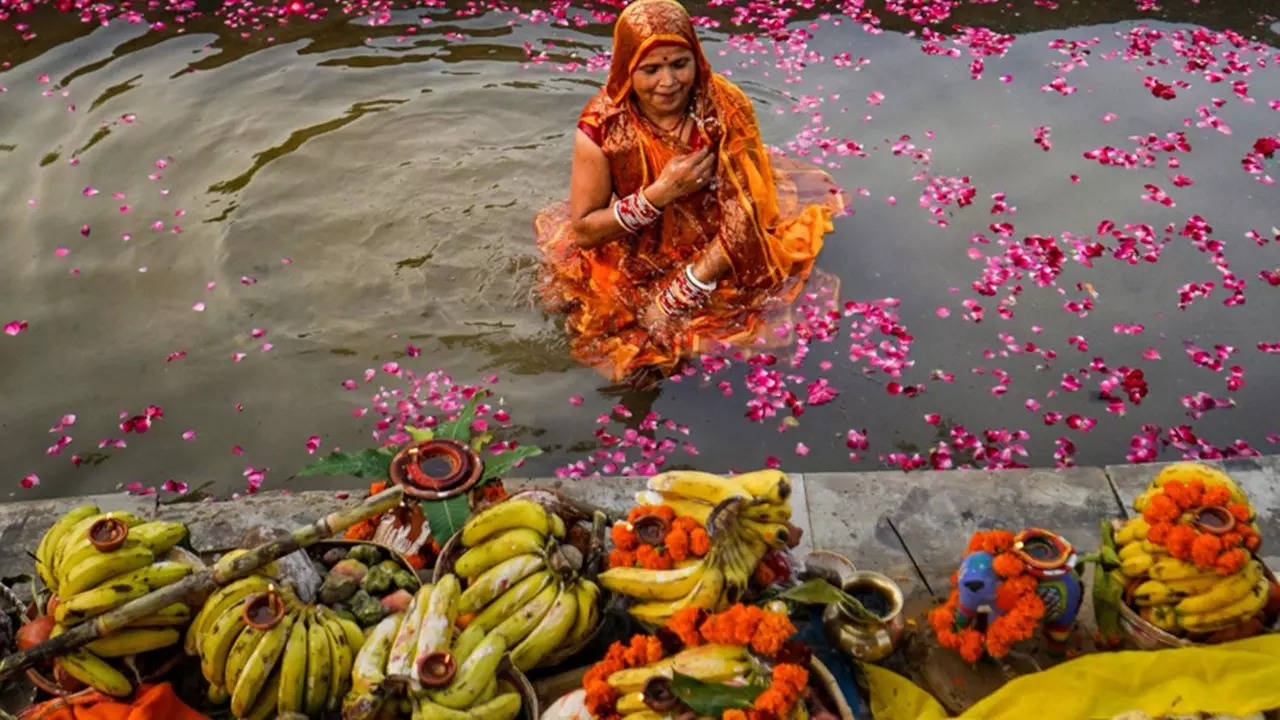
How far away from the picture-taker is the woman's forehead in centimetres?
440

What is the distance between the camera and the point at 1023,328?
5473mm

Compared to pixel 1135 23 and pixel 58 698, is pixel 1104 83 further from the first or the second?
pixel 58 698

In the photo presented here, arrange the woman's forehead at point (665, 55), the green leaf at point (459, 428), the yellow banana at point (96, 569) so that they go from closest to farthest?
the yellow banana at point (96, 569) → the green leaf at point (459, 428) → the woman's forehead at point (665, 55)

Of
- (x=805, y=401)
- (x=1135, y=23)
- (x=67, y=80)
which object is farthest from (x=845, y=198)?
(x=67, y=80)

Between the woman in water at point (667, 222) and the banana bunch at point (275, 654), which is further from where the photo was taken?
the woman in water at point (667, 222)

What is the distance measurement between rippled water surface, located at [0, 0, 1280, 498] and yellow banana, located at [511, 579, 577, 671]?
1.89 meters

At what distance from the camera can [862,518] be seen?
3.99 m

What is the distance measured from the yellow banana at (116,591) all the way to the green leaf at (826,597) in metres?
1.86

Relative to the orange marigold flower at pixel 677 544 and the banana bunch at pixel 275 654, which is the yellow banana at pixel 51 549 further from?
the orange marigold flower at pixel 677 544

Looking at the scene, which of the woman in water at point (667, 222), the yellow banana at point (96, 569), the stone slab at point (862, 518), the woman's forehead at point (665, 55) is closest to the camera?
the yellow banana at point (96, 569)

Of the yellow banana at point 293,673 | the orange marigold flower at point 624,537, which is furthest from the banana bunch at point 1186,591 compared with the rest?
the yellow banana at point 293,673

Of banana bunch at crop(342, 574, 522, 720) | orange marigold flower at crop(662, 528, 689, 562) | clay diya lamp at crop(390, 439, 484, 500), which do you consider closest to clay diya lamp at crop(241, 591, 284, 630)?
banana bunch at crop(342, 574, 522, 720)

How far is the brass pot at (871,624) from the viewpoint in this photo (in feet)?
10.2

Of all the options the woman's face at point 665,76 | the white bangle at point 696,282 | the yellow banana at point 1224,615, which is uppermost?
the woman's face at point 665,76
